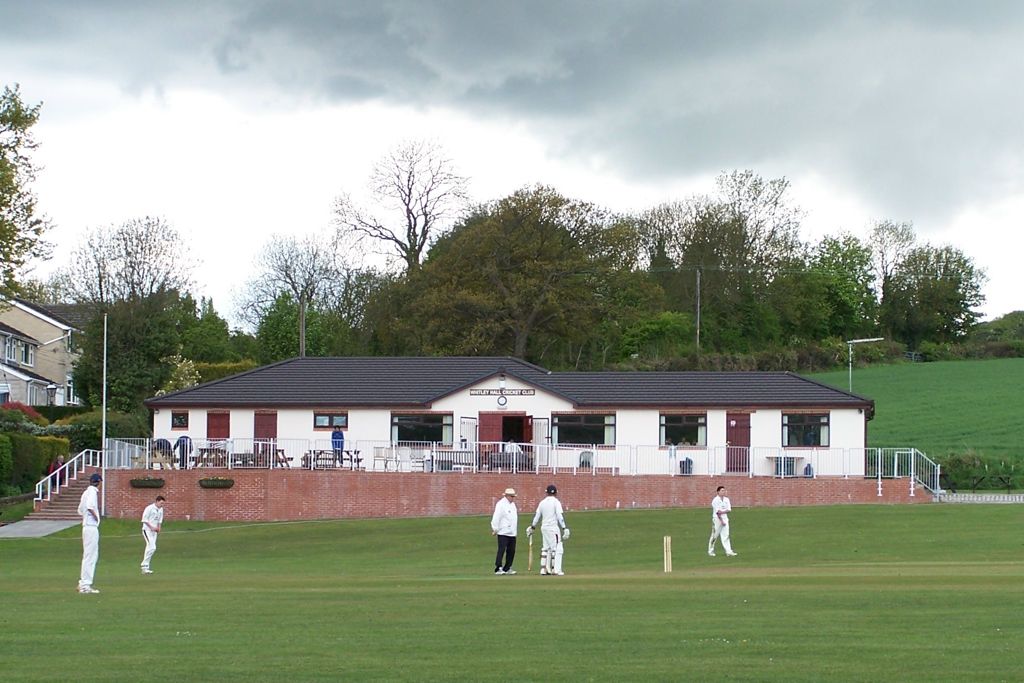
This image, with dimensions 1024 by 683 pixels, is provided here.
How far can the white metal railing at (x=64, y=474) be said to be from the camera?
44.2 metres

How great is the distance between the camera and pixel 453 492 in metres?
43.8

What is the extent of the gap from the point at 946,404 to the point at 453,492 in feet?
125

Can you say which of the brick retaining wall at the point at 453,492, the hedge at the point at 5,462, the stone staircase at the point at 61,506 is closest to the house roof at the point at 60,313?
the hedge at the point at 5,462

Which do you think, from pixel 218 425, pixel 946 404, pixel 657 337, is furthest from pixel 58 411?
pixel 946 404

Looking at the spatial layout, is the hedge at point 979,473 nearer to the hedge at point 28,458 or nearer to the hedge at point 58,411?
the hedge at point 28,458

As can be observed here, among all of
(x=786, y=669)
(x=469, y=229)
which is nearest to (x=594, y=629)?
(x=786, y=669)

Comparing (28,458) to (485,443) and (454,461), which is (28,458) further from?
(485,443)

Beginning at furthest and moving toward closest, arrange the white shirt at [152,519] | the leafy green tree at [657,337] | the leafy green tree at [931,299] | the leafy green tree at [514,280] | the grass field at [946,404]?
1. the leafy green tree at [931,299]
2. the leafy green tree at [657,337]
3. the leafy green tree at [514,280]
4. the grass field at [946,404]
5. the white shirt at [152,519]

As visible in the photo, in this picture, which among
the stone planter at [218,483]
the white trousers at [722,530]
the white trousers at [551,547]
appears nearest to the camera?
the white trousers at [551,547]

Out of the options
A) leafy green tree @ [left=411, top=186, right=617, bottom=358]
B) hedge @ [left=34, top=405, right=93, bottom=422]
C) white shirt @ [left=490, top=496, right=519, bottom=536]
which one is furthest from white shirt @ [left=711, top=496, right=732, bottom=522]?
hedge @ [left=34, top=405, right=93, bottom=422]

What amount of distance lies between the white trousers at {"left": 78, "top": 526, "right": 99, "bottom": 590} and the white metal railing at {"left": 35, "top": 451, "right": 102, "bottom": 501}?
23.9m

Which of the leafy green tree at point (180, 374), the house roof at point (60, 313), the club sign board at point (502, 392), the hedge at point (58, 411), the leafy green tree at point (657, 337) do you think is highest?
the house roof at point (60, 313)

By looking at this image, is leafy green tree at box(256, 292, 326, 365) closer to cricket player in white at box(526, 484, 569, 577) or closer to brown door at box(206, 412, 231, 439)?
brown door at box(206, 412, 231, 439)

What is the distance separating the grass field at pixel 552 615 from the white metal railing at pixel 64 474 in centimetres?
1140
